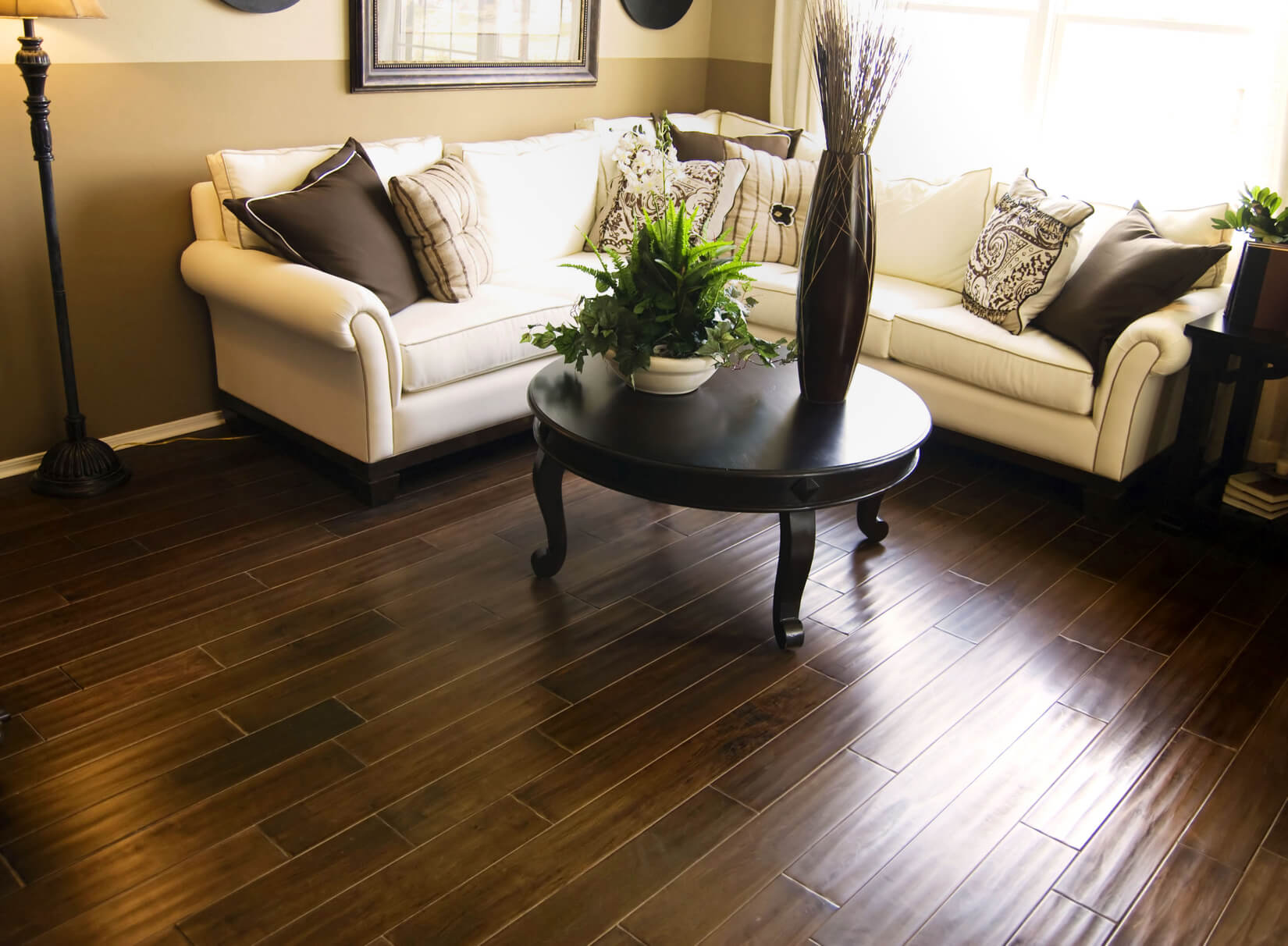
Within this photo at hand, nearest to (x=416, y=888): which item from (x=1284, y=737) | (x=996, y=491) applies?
(x=1284, y=737)

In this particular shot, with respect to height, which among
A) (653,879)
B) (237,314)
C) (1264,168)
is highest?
(1264,168)

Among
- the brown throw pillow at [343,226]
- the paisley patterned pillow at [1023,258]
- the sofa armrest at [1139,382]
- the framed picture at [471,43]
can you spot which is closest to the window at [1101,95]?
the paisley patterned pillow at [1023,258]

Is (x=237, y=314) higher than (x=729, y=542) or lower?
higher

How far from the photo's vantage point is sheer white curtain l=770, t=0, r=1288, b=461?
3.87 meters

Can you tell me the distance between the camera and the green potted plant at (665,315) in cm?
272

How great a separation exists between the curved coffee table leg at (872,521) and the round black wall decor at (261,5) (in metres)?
2.55

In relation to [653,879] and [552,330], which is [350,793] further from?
[552,330]

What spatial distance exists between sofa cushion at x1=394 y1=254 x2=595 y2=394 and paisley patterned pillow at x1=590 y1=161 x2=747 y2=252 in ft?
1.53

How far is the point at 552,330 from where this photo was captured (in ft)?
9.32

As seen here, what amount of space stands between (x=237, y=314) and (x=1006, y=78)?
320cm

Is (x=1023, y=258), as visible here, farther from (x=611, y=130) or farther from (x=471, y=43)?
(x=471, y=43)

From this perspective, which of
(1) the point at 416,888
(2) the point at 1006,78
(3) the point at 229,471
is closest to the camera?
(1) the point at 416,888

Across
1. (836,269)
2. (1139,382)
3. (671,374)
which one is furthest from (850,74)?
(1139,382)

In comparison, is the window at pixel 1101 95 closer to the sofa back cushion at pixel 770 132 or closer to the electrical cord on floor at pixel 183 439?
the sofa back cushion at pixel 770 132
